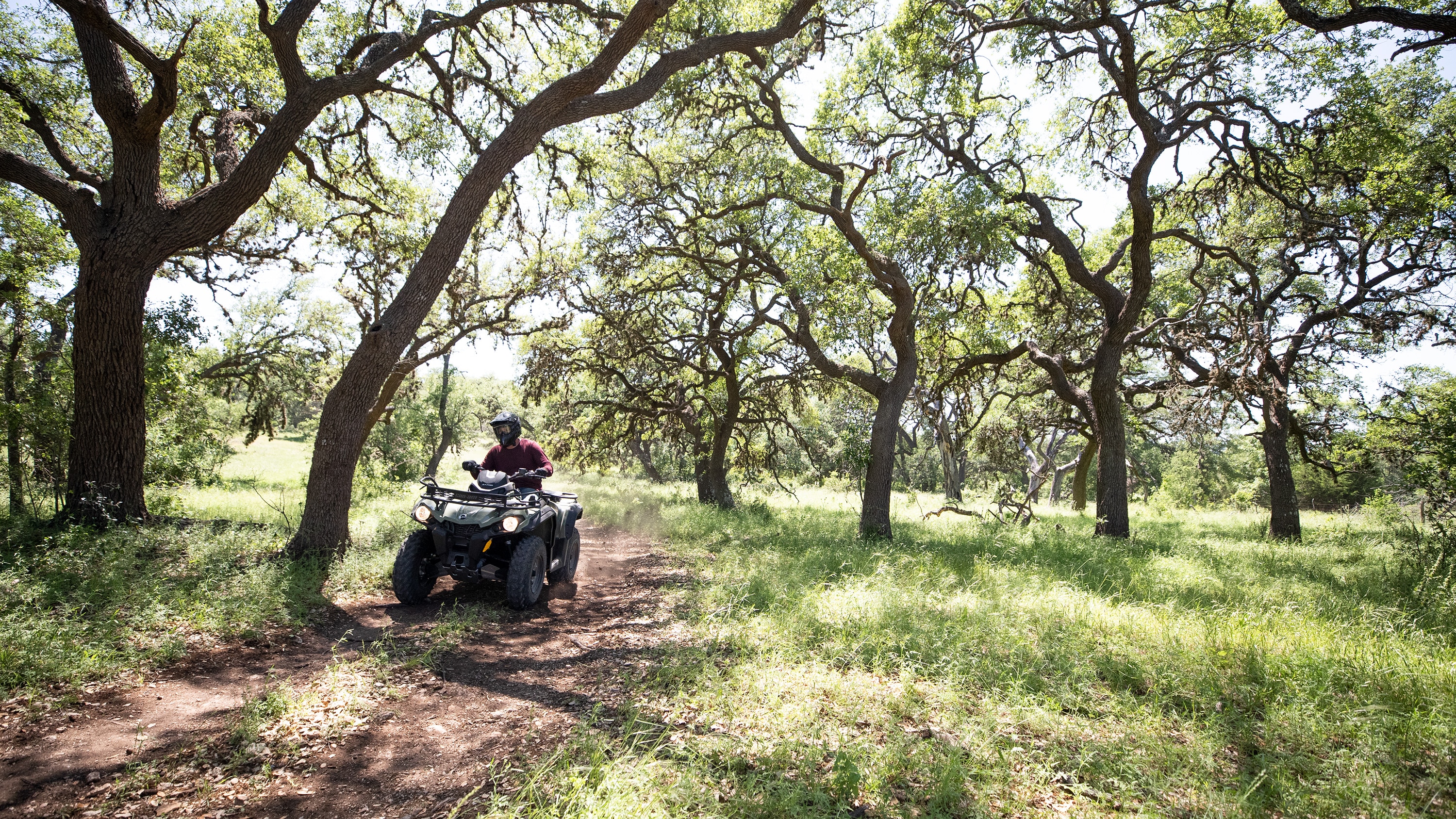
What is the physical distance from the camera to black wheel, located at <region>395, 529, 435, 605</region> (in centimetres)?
604

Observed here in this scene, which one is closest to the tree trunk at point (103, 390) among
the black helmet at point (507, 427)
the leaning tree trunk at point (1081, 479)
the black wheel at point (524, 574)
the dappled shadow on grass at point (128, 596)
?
the dappled shadow on grass at point (128, 596)

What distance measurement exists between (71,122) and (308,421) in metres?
19.6

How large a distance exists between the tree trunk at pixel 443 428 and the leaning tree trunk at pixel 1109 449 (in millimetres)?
20285

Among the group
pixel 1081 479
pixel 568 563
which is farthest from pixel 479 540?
pixel 1081 479

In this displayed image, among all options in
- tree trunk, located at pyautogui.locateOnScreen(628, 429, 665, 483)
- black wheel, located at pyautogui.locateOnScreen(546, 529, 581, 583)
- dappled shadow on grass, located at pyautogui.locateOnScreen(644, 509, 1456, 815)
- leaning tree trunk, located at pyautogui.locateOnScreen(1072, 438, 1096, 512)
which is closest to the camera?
dappled shadow on grass, located at pyautogui.locateOnScreen(644, 509, 1456, 815)

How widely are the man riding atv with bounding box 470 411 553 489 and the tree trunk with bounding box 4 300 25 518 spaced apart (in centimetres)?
651

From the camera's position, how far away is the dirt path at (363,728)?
291 centimetres

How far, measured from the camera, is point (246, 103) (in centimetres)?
982

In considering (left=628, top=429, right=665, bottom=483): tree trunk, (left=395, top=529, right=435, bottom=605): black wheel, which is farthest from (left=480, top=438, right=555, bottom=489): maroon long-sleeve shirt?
(left=628, top=429, right=665, bottom=483): tree trunk

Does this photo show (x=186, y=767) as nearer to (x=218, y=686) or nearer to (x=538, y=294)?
(x=218, y=686)

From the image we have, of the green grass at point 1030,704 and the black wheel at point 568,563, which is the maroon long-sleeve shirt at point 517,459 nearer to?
the black wheel at point 568,563

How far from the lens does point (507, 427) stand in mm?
6984

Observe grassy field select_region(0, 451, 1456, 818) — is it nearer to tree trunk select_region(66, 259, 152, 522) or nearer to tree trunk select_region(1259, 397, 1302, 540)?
tree trunk select_region(66, 259, 152, 522)

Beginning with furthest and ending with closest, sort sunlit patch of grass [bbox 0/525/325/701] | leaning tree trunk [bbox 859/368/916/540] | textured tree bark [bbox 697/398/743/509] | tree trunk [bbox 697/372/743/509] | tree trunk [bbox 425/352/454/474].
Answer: tree trunk [bbox 425/352/454/474], textured tree bark [bbox 697/398/743/509], tree trunk [bbox 697/372/743/509], leaning tree trunk [bbox 859/368/916/540], sunlit patch of grass [bbox 0/525/325/701]
